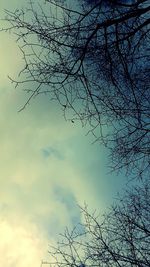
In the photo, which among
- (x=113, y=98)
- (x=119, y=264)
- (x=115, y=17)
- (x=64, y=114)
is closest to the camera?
(x=64, y=114)

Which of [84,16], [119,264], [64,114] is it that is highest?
[84,16]

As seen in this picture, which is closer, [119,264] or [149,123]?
[149,123]

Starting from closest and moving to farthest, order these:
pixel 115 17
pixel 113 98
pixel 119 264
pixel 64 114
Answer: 1. pixel 64 114
2. pixel 115 17
3. pixel 113 98
4. pixel 119 264

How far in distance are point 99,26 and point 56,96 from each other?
3.49 feet

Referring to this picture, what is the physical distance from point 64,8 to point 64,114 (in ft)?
4.57

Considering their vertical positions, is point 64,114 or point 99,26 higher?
point 99,26

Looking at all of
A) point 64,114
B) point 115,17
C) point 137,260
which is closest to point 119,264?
point 137,260

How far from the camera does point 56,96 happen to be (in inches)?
203

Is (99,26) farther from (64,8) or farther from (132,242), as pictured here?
(132,242)

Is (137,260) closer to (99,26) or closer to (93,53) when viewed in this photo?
(93,53)

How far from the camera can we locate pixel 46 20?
5.35m

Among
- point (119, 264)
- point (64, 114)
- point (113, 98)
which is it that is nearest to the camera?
point (64, 114)

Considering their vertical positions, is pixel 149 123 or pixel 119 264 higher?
pixel 149 123

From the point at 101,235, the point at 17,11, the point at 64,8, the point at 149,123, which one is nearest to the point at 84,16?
the point at 64,8
